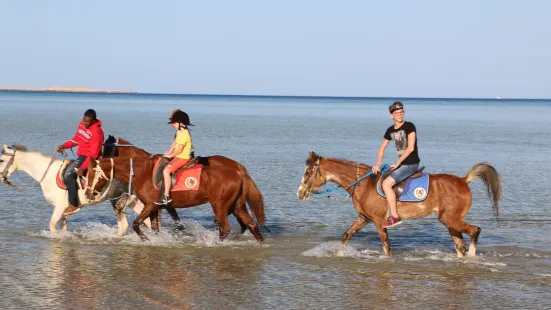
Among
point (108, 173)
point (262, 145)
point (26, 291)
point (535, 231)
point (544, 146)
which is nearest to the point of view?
point (26, 291)

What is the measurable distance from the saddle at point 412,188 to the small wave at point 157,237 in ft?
9.03

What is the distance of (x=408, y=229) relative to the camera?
15.4 m

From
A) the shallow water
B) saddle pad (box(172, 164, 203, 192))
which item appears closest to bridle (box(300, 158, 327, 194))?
the shallow water

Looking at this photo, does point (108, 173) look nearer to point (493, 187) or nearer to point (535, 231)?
point (493, 187)

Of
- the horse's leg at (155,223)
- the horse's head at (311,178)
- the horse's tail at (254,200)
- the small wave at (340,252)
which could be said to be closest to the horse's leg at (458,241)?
the small wave at (340,252)

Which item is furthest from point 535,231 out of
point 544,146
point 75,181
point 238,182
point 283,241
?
→ point 544,146

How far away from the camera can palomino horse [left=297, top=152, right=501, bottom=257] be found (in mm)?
12086

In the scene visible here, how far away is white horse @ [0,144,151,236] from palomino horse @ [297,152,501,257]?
3.56 m

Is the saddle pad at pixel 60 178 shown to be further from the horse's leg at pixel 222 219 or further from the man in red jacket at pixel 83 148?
the horse's leg at pixel 222 219

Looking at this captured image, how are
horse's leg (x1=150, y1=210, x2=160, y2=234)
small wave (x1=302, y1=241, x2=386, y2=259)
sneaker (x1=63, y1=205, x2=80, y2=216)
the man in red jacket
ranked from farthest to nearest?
horse's leg (x1=150, y1=210, x2=160, y2=234) < sneaker (x1=63, y1=205, x2=80, y2=216) < the man in red jacket < small wave (x1=302, y1=241, x2=386, y2=259)

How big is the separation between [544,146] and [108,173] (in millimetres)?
31021

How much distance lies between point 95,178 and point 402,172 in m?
5.11

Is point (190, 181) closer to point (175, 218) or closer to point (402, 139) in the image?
point (175, 218)

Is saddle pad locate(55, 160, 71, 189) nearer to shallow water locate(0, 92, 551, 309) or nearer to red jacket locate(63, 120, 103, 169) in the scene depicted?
red jacket locate(63, 120, 103, 169)
